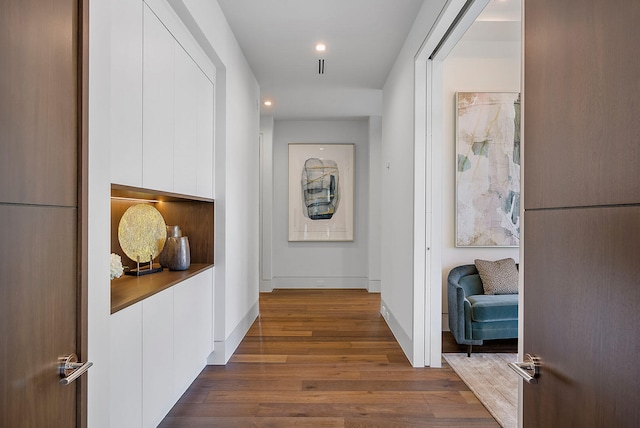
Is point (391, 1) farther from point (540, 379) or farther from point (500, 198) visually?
point (540, 379)

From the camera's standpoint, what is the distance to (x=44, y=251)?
976mm

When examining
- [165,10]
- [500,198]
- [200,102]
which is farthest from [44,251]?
[500,198]

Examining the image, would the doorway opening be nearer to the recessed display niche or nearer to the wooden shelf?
the recessed display niche

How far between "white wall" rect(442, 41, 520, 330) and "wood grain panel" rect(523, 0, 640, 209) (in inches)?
122

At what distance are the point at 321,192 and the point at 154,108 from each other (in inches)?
185

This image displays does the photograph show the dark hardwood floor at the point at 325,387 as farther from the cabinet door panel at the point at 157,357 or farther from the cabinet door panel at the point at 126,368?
the cabinet door panel at the point at 126,368

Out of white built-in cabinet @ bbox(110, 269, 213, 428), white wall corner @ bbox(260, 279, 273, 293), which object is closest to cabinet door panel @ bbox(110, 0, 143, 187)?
white built-in cabinet @ bbox(110, 269, 213, 428)

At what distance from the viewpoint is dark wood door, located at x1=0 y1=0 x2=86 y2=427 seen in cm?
86

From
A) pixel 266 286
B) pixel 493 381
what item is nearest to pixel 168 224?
pixel 493 381

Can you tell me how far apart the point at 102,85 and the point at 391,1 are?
2.34 m

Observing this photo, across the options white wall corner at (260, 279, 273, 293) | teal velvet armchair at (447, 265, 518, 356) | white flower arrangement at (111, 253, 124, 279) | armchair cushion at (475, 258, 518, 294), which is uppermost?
white flower arrangement at (111, 253, 124, 279)

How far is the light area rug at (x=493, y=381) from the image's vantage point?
2452mm

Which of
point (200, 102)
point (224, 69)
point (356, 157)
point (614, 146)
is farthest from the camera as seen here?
point (356, 157)

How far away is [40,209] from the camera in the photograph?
0.96 metres
